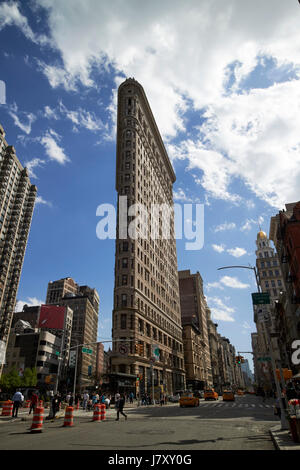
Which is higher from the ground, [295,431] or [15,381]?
[15,381]

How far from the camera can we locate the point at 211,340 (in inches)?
6186

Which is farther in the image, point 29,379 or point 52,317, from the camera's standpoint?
point 29,379

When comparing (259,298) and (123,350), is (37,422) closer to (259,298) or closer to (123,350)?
(259,298)

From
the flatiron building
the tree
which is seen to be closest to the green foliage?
the tree

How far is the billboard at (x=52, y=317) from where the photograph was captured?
50125 mm

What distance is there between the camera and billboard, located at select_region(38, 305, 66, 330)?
164ft

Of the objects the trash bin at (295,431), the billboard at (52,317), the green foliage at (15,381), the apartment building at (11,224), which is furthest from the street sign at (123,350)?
the apartment building at (11,224)

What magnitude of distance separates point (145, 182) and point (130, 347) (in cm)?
4043

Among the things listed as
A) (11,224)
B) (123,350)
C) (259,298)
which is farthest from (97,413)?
(11,224)

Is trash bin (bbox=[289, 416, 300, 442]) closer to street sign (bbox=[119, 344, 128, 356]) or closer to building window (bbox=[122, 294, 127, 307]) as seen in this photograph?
street sign (bbox=[119, 344, 128, 356])

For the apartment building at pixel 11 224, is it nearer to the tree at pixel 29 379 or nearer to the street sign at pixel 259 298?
the tree at pixel 29 379

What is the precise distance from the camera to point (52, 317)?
5128 cm
